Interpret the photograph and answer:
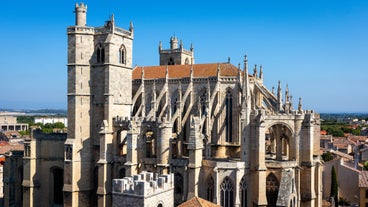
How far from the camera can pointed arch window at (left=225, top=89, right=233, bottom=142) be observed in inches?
1928

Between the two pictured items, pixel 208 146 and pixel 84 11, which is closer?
pixel 208 146

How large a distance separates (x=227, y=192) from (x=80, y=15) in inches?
1032

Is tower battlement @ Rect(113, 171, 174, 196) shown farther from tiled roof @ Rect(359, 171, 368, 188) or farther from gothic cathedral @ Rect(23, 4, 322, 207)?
tiled roof @ Rect(359, 171, 368, 188)

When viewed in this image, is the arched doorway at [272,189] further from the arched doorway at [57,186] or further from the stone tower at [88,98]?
the arched doorway at [57,186]

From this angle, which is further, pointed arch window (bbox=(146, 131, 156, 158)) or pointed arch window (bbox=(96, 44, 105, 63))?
pointed arch window (bbox=(96, 44, 105, 63))

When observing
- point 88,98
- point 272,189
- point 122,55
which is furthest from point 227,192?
point 122,55

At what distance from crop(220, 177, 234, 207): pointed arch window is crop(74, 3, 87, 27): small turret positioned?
2428 centimetres

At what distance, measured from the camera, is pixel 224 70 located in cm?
5106

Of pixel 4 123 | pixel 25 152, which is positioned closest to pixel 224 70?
pixel 25 152

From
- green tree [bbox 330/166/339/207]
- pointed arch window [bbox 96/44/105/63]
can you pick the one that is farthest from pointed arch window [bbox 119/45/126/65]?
green tree [bbox 330/166/339/207]

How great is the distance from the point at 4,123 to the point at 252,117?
607 ft

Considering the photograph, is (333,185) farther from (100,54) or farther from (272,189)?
(100,54)

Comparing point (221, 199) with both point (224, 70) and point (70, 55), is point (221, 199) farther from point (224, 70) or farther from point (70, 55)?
point (70, 55)

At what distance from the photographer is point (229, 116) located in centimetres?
4931
